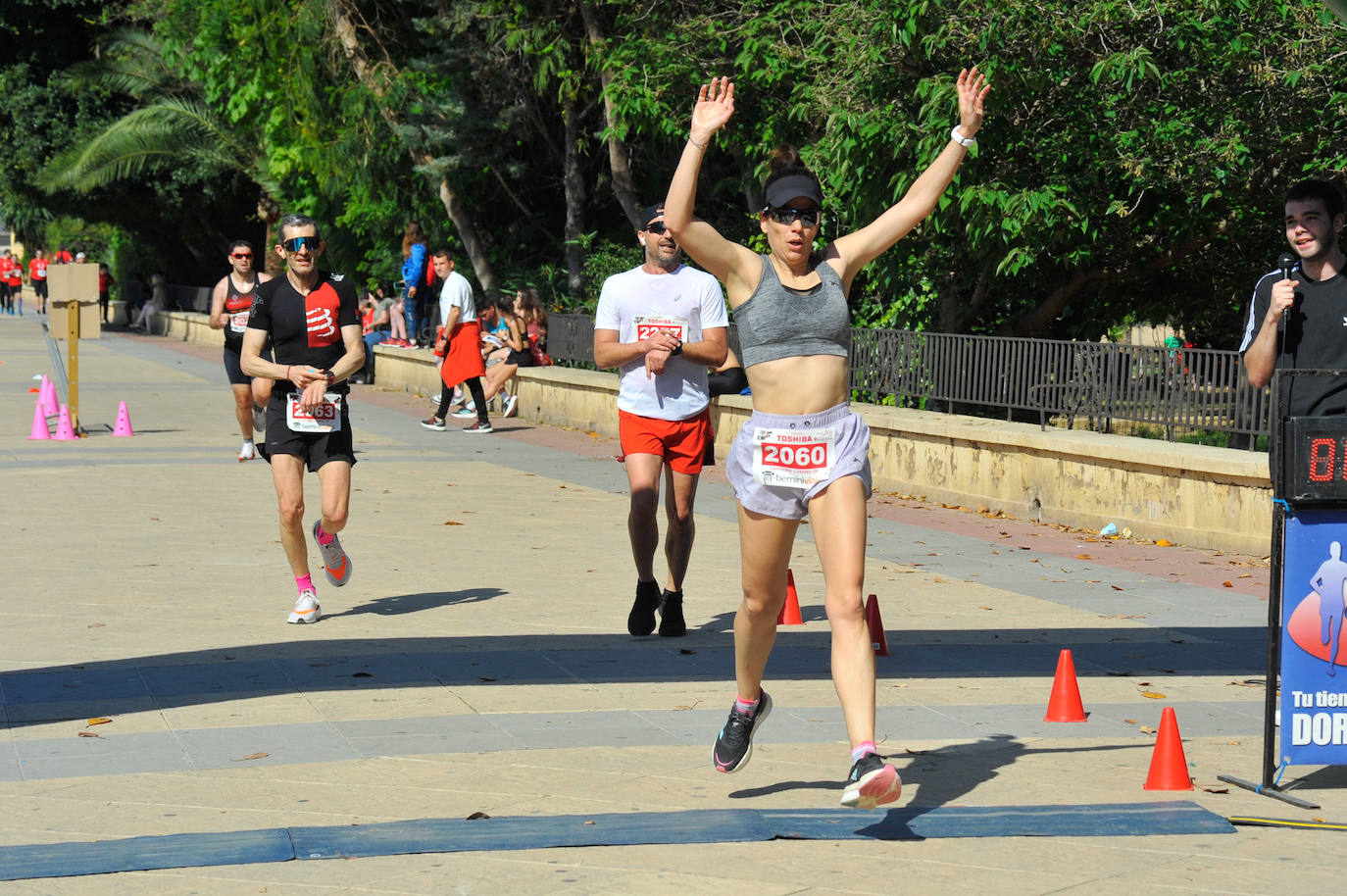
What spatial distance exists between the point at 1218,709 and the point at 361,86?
20525mm

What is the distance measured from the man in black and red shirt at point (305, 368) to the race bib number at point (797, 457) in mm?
3362

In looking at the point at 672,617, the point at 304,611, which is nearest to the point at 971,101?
the point at 672,617

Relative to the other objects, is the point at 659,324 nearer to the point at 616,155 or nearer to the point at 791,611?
the point at 791,611

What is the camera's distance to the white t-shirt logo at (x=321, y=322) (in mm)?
7852

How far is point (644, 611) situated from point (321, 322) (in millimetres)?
2102

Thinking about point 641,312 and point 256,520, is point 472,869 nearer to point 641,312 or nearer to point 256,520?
point 641,312

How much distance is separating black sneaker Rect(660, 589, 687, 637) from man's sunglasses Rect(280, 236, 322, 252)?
238 cm

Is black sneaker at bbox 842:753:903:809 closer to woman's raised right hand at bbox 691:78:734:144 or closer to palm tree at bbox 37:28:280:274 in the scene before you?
woman's raised right hand at bbox 691:78:734:144

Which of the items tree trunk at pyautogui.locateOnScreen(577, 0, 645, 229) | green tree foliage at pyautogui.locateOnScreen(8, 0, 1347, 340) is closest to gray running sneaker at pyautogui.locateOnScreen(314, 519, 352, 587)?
green tree foliage at pyautogui.locateOnScreen(8, 0, 1347, 340)

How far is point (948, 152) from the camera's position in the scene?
5188 millimetres

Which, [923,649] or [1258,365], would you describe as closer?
[1258,365]

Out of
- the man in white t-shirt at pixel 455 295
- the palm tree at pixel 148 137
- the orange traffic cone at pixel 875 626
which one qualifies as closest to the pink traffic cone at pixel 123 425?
the man in white t-shirt at pixel 455 295

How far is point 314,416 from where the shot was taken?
7766 millimetres

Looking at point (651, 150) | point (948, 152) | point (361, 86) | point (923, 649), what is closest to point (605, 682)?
point (923, 649)
